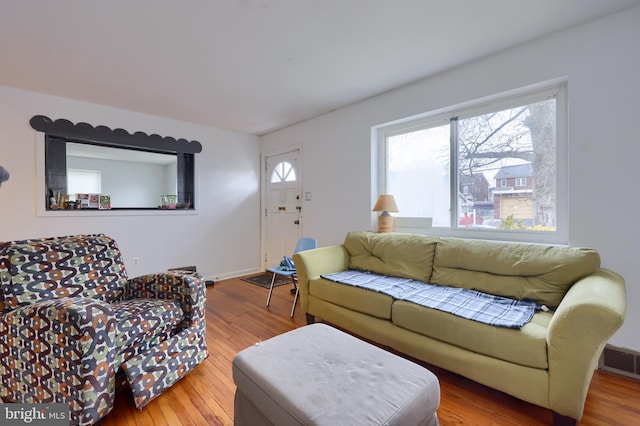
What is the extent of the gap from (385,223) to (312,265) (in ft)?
3.24

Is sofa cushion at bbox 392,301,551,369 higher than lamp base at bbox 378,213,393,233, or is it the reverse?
lamp base at bbox 378,213,393,233

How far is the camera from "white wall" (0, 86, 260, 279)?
2967 mm

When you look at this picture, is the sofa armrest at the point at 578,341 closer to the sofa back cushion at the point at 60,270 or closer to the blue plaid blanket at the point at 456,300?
the blue plaid blanket at the point at 456,300

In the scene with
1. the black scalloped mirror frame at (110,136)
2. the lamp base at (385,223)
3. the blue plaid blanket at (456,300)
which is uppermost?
the black scalloped mirror frame at (110,136)

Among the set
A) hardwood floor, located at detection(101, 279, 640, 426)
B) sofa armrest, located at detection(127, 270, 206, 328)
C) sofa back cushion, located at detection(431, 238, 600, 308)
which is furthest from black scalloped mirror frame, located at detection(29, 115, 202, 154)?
sofa back cushion, located at detection(431, 238, 600, 308)

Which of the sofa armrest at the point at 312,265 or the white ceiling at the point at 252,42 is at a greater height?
the white ceiling at the point at 252,42

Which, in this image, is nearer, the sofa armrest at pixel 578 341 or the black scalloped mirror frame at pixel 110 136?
the sofa armrest at pixel 578 341

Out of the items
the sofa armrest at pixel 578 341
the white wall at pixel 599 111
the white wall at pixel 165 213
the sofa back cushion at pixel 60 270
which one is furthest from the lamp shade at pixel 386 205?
the white wall at pixel 165 213

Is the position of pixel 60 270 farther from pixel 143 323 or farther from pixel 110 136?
pixel 110 136

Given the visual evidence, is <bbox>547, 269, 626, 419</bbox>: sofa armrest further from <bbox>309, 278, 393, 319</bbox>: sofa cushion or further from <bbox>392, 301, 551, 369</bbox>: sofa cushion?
<bbox>309, 278, 393, 319</bbox>: sofa cushion

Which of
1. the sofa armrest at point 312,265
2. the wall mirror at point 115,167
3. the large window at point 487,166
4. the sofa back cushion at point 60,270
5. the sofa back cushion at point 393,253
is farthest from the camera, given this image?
the wall mirror at point 115,167

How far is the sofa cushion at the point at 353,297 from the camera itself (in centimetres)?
206

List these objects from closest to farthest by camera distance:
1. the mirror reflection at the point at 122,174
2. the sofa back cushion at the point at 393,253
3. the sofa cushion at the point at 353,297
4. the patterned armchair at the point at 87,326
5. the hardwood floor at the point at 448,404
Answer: the patterned armchair at the point at 87,326 < the hardwood floor at the point at 448,404 < the sofa cushion at the point at 353,297 < the sofa back cushion at the point at 393,253 < the mirror reflection at the point at 122,174

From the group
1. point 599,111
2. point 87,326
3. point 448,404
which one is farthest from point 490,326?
point 87,326
